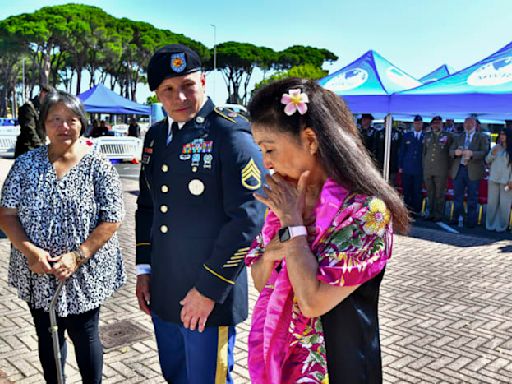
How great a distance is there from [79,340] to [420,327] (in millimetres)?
2870

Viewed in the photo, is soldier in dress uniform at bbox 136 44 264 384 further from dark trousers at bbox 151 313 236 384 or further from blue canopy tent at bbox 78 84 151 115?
blue canopy tent at bbox 78 84 151 115

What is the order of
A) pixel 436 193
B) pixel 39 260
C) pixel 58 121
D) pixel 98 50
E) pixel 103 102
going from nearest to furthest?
pixel 39 260
pixel 58 121
pixel 436 193
pixel 103 102
pixel 98 50

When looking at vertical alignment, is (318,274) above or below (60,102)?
below

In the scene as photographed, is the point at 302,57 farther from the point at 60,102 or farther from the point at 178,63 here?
the point at 178,63

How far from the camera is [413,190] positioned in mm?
10250

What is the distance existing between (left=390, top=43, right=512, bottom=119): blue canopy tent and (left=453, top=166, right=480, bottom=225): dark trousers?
1419mm

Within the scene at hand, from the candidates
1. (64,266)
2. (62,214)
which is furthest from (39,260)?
(62,214)

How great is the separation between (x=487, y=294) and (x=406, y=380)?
7.29 ft

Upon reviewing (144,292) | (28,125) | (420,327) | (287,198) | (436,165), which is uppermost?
(28,125)

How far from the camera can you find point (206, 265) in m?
1.97

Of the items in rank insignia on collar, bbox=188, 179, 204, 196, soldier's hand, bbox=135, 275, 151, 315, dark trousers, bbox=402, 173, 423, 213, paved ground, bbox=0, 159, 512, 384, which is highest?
rank insignia on collar, bbox=188, 179, 204, 196

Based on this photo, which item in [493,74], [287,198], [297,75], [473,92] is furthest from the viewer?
[493,74]

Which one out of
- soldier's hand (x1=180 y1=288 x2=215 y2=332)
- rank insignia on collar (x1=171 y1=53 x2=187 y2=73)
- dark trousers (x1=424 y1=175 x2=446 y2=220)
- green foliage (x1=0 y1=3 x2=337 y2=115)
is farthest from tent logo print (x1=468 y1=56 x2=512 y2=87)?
green foliage (x1=0 y1=3 x2=337 y2=115)

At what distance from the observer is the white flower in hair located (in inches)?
54.9
